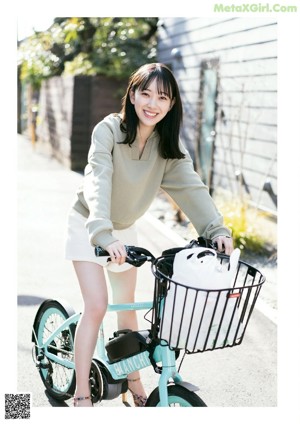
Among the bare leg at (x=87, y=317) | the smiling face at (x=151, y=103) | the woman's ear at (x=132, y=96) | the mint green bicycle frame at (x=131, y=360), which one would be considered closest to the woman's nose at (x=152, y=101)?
the smiling face at (x=151, y=103)

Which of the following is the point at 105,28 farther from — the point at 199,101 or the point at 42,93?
the point at 199,101

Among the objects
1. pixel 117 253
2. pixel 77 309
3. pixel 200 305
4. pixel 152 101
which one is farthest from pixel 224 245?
pixel 77 309

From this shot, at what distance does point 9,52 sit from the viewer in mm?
2785

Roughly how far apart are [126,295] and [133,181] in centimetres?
55

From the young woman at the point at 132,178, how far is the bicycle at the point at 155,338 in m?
0.12

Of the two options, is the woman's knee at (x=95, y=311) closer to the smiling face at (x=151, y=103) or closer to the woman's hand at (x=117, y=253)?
the woman's hand at (x=117, y=253)

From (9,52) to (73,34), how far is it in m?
8.56

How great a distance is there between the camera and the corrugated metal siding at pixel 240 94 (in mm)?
6527

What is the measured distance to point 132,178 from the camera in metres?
2.52

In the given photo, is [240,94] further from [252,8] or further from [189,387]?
[189,387]

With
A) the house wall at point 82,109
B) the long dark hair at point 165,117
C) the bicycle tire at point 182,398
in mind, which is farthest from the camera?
the house wall at point 82,109

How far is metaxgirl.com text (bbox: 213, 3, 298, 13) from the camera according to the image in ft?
9.64

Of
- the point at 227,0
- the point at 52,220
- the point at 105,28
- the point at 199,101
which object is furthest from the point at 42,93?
the point at 227,0

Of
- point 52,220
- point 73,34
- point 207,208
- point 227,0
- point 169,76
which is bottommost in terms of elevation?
point 52,220
